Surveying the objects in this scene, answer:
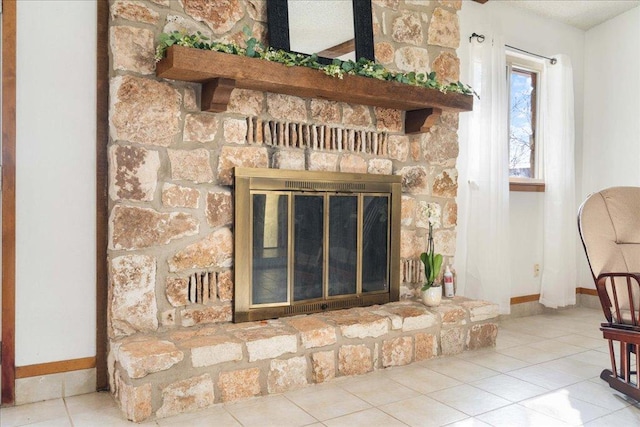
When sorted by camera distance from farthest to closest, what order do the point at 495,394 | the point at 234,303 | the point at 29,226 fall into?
the point at 234,303 < the point at 495,394 < the point at 29,226

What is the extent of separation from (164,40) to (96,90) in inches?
16.5

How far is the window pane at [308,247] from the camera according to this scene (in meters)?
2.80

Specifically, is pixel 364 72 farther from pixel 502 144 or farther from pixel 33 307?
pixel 33 307

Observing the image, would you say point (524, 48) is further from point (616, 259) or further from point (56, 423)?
point (56, 423)

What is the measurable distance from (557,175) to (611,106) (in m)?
0.85

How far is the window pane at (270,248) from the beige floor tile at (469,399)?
960 mm

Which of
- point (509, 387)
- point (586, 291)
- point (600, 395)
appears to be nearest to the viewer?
point (600, 395)

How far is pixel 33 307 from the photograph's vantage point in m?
2.27

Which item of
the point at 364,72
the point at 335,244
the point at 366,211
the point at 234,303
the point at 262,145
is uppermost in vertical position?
the point at 364,72

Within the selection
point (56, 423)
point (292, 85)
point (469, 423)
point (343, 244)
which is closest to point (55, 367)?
point (56, 423)

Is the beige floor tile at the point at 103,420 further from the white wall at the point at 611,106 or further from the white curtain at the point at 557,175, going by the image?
the white wall at the point at 611,106

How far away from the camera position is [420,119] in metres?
3.12

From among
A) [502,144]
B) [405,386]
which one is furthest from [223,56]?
[502,144]

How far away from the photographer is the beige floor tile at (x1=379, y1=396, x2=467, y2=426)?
2127 mm
